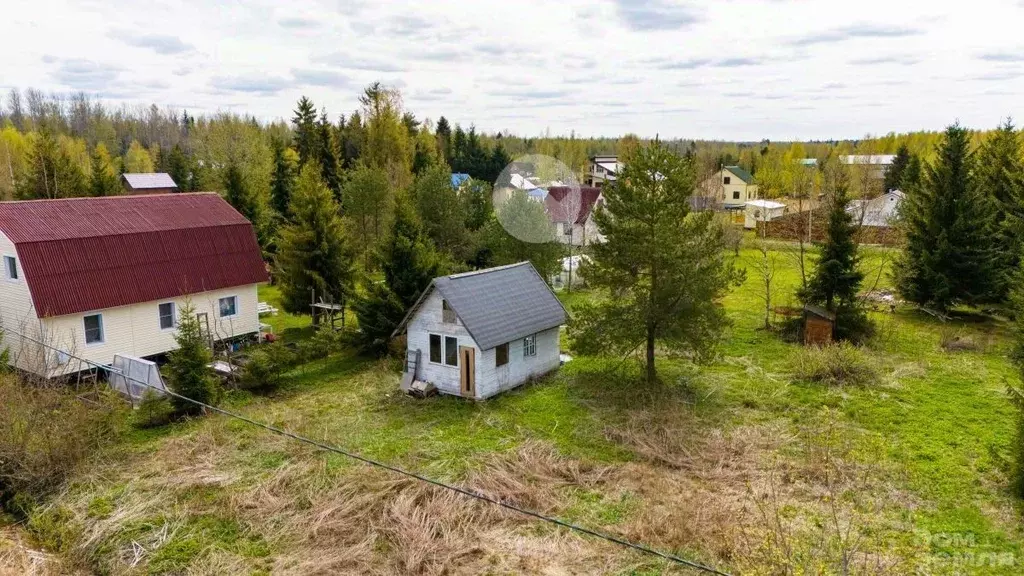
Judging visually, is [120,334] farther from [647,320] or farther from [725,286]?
[725,286]

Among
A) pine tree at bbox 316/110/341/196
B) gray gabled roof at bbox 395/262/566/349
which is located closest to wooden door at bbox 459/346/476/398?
gray gabled roof at bbox 395/262/566/349

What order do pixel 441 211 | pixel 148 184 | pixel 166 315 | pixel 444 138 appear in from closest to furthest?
pixel 166 315, pixel 441 211, pixel 148 184, pixel 444 138

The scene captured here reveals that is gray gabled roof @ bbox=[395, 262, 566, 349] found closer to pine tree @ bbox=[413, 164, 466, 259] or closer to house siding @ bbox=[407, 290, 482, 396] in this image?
house siding @ bbox=[407, 290, 482, 396]

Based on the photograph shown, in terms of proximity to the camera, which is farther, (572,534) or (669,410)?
(669,410)

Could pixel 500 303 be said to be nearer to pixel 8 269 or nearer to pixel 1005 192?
pixel 8 269

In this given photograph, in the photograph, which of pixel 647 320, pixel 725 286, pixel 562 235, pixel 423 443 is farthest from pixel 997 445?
pixel 562 235

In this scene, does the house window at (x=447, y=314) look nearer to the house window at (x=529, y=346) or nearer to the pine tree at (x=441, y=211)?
the house window at (x=529, y=346)
